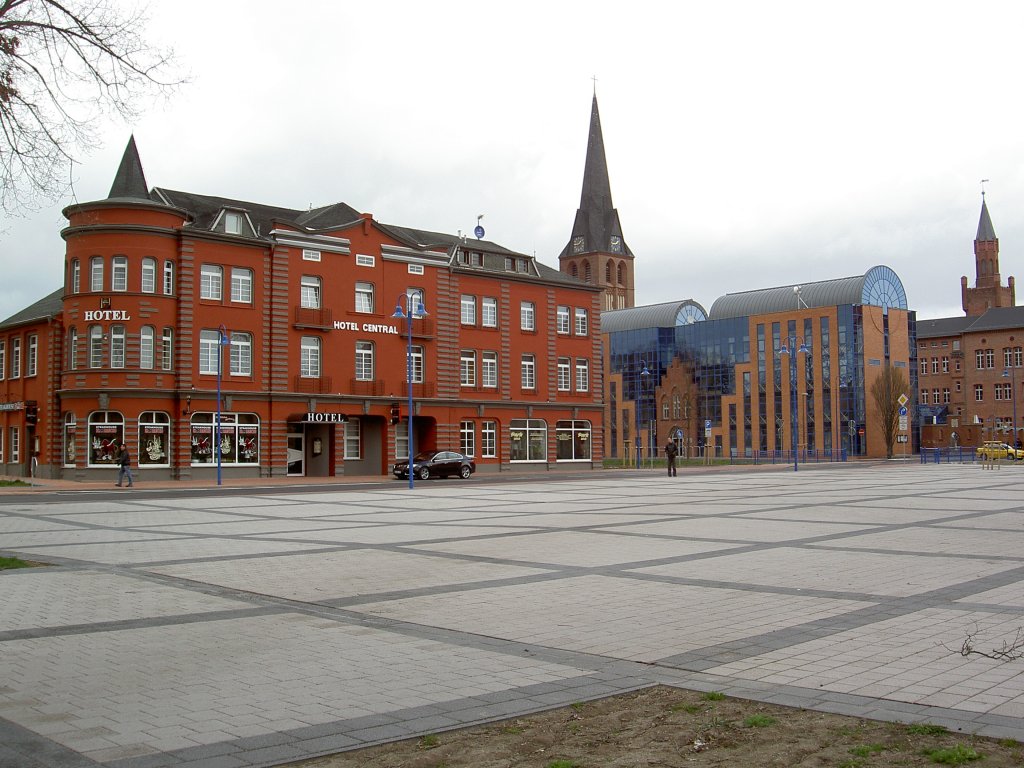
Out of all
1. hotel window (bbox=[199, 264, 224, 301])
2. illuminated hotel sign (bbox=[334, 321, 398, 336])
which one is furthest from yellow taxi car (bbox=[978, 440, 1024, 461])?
hotel window (bbox=[199, 264, 224, 301])

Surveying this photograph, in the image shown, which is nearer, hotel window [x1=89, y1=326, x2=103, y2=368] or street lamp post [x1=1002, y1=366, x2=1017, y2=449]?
hotel window [x1=89, y1=326, x2=103, y2=368]

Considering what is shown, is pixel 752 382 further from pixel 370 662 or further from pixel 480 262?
pixel 370 662

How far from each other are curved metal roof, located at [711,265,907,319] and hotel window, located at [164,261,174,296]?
210 feet

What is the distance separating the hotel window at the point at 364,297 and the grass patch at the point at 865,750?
164 feet

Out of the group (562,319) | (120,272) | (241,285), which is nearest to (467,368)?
(562,319)

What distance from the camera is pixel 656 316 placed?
10875 centimetres

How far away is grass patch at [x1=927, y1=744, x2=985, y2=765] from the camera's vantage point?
4.88 m

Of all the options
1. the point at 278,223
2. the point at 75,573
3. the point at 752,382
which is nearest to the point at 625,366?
the point at 752,382

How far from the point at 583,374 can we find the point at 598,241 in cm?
5736

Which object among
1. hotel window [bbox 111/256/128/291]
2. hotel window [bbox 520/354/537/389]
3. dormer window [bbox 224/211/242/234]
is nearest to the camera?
hotel window [bbox 111/256/128/291]

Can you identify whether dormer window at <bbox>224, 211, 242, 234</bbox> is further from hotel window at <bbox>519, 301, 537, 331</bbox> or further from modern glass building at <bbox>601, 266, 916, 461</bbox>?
modern glass building at <bbox>601, 266, 916, 461</bbox>

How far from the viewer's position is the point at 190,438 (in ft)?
154

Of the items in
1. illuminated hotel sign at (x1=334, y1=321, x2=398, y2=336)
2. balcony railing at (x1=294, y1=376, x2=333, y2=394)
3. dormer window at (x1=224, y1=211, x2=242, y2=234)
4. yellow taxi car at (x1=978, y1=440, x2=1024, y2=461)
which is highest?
dormer window at (x1=224, y1=211, x2=242, y2=234)

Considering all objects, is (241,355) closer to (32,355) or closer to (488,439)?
(32,355)
